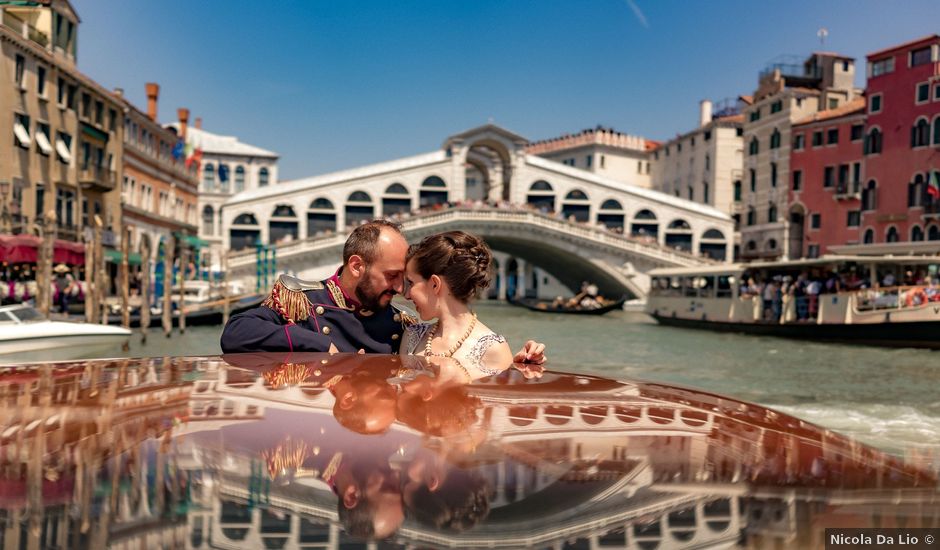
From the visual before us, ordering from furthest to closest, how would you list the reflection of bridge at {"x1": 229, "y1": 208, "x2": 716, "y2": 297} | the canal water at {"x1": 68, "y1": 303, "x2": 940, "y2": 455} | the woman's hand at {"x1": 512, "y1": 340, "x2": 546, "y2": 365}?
the reflection of bridge at {"x1": 229, "y1": 208, "x2": 716, "y2": 297} → the canal water at {"x1": 68, "y1": 303, "x2": 940, "y2": 455} → the woman's hand at {"x1": 512, "y1": 340, "x2": 546, "y2": 365}

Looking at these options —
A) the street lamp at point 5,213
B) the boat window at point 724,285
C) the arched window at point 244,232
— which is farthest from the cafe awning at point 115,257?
the boat window at point 724,285

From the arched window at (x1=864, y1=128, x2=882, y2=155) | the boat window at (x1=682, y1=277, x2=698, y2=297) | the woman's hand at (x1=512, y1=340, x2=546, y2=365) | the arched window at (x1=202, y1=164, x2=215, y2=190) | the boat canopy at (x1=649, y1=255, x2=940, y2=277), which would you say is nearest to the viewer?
the woman's hand at (x1=512, y1=340, x2=546, y2=365)

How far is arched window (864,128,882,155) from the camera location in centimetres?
2459

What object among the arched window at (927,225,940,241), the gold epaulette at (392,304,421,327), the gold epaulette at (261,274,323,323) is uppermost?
the arched window at (927,225,940,241)

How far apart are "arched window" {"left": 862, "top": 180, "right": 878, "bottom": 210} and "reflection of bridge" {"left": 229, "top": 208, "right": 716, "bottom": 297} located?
696cm

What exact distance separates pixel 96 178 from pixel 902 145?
22.8 metres

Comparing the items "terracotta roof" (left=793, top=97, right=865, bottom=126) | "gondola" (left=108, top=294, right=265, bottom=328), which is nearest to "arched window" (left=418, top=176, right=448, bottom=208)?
"terracotta roof" (left=793, top=97, right=865, bottom=126)

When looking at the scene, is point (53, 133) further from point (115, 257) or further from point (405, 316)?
point (405, 316)

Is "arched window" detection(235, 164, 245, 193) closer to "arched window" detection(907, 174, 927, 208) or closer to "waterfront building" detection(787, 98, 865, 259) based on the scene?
"waterfront building" detection(787, 98, 865, 259)

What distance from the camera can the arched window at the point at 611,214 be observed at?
124ft

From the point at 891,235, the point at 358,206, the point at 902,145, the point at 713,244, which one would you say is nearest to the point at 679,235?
the point at 713,244

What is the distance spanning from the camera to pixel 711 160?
121ft

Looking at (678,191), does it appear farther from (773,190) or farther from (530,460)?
(530,460)

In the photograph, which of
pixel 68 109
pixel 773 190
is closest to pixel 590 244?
pixel 773 190
